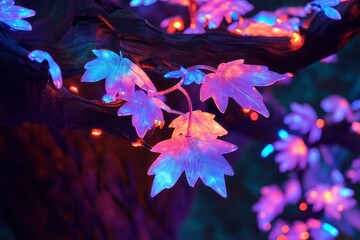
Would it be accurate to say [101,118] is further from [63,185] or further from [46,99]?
[63,185]

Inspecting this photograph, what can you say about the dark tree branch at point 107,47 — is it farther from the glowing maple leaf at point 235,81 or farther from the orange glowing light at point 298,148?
the orange glowing light at point 298,148

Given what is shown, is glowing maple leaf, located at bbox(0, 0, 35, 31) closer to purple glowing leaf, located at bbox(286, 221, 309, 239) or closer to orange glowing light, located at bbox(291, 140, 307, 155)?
orange glowing light, located at bbox(291, 140, 307, 155)

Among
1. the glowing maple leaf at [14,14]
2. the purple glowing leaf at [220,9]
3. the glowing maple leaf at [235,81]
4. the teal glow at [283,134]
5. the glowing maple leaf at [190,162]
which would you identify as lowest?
the teal glow at [283,134]

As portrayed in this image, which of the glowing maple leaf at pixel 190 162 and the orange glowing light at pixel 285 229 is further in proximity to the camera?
the orange glowing light at pixel 285 229

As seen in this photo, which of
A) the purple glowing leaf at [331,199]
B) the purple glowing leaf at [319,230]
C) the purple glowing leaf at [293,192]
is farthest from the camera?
the purple glowing leaf at [293,192]

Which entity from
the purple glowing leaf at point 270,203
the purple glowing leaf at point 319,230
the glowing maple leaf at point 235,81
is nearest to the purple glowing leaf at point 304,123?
the purple glowing leaf at point 319,230

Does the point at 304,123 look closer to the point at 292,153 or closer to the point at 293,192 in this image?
the point at 292,153

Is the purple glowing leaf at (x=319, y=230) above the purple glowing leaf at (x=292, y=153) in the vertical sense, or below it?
below

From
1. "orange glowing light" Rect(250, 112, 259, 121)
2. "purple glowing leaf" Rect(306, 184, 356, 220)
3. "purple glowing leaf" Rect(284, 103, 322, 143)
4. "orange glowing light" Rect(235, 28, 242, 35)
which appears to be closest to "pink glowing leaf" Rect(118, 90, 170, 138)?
"orange glowing light" Rect(235, 28, 242, 35)

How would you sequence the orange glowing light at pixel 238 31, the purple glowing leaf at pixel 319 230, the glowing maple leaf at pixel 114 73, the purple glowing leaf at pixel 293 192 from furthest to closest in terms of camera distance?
the purple glowing leaf at pixel 293 192, the purple glowing leaf at pixel 319 230, the orange glowing light at pixel 238 31, the glowing maple leaf at pixel 114 73

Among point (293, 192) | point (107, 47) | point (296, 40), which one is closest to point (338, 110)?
point (293, 192)
